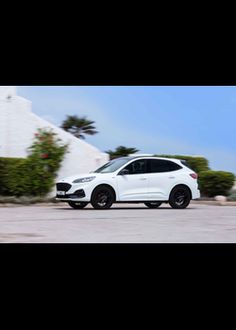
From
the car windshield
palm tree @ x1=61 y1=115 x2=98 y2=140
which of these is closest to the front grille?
the car windshield

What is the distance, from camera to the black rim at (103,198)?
1398cm

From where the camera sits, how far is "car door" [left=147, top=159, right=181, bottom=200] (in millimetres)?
14680

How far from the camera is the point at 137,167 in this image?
1471cm

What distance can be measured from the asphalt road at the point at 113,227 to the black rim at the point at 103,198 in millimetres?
580

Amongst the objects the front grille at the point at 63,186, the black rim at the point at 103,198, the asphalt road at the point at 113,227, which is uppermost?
the front grille at the point at 63,186

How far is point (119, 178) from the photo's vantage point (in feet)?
46.7

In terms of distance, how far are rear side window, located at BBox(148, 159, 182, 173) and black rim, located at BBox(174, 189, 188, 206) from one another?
67 centimetres

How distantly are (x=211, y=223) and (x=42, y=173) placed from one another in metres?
8.11

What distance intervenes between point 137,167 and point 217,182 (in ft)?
20.5

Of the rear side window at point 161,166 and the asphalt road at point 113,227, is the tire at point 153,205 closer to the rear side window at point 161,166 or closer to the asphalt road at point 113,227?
the rear side window at point 161,166

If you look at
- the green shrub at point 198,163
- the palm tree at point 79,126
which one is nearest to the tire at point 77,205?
the green shrub at point 198,163

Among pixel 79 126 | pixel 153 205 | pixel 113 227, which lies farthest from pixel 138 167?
pixel 79 126

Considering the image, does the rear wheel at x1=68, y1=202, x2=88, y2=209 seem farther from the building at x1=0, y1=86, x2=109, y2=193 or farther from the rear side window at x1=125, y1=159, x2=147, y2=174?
the building at x1=0, y1=86, x2=109, y2=193
